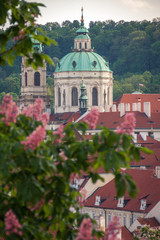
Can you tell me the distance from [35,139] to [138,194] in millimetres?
50260

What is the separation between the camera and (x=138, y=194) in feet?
200

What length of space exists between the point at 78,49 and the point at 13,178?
129m

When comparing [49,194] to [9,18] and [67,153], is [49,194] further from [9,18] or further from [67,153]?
[9,18]

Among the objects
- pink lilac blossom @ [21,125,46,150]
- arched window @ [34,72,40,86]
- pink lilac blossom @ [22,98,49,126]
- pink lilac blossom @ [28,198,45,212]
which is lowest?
pink lilac blossom @ [28,198,45,212]

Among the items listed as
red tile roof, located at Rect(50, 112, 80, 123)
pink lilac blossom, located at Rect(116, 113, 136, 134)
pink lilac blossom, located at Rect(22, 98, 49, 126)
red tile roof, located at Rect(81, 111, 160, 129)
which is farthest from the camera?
red tile roof, located at Rect(50, 112, 80, 123)

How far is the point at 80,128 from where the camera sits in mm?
12273

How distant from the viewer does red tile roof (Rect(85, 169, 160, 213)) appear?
5780cm

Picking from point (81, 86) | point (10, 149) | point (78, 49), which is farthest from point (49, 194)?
point (78, 49)

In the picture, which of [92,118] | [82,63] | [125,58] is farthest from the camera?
[125,58]

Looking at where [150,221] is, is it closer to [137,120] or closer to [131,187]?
Result: [131,187]

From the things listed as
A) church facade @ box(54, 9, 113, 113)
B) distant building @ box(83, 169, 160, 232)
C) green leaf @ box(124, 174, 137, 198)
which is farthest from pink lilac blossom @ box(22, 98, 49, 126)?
church facade @ box(54, 9, 113, 113)

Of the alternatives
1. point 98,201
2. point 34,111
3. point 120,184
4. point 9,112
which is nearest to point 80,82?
point 98,201

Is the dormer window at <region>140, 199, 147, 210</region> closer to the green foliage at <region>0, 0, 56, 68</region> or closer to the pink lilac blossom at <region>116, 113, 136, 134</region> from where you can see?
the green foliage at <region>0, 0, 56, 68</region>

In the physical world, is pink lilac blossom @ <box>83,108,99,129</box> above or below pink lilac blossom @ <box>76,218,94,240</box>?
above
